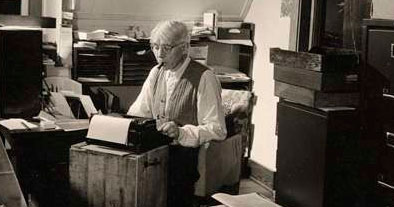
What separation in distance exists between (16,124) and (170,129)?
1224 mm

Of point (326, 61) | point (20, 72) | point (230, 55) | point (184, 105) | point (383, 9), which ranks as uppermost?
point (383, 9)

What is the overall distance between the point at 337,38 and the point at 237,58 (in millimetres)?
1429

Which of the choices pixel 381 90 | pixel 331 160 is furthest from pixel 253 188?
pixel 381 90

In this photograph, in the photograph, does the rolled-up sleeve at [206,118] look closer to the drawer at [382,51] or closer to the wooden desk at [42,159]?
the wooden desk at [42,159]

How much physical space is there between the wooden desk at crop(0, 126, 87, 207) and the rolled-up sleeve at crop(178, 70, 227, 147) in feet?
3.07

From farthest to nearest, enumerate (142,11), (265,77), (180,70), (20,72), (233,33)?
(233,33) < (265,77) < (142,11) < (20,72) < (180,70)

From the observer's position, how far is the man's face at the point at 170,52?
3.61 metres

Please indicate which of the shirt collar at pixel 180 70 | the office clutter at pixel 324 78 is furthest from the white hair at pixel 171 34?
the office clutter at pixel 324 78

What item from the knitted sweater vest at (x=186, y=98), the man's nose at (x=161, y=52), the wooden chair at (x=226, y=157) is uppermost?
the man's nose at (x=161, y=52)

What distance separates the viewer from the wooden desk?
396cm

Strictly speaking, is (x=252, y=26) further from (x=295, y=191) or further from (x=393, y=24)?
(x=393, y=24)

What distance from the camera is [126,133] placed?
3342mm

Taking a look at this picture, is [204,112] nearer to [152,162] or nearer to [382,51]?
[152,162]

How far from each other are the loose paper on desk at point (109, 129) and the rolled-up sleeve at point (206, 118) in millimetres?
314
